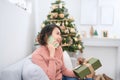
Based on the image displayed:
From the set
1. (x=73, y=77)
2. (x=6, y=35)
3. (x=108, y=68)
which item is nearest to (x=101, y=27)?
(x=108, y=68)

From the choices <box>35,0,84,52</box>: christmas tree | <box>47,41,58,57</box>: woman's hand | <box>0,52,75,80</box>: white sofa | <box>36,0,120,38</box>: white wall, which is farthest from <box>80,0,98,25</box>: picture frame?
<box>0,52,75,80</box>: white sofa

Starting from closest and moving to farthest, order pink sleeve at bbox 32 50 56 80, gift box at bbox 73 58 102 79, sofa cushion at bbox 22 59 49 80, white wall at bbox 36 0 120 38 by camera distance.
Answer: sofa cushion at bbox 22 59 49 80 → pink sleeve at bbox 32 50 56 80 → gift box at bbox 73 58 102 79 → white wall at bbox 36 0 120 38

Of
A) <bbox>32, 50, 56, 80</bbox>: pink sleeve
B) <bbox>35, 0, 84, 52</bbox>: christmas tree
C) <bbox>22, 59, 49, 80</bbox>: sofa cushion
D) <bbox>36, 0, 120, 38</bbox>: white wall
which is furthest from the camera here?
<bbox>36, 0, 120, 38</bbox>: white wall

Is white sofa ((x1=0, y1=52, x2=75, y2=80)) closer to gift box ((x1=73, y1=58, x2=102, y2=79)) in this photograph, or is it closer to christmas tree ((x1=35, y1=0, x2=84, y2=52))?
gift box ((x1=73, y1=58, x2=102, y2=79))

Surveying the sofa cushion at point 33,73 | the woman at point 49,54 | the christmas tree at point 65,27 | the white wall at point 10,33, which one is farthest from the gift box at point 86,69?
the christmas tree at point 65,27

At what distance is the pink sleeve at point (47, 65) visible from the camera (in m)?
1.79

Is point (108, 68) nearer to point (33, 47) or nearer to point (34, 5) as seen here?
point (33, 47)

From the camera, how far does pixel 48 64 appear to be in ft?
6.06

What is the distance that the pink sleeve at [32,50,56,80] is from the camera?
179 cm

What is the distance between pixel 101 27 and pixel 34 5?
154 cm

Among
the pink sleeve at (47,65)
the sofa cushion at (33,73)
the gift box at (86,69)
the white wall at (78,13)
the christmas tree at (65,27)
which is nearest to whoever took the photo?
the sofa cushion at (33,73)

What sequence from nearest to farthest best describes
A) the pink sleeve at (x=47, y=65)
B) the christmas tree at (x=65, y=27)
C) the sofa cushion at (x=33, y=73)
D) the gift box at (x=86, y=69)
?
the sofa cushion at (x=33, y=73), the pink sleeve at (x=47, y=65), the gift box at (x=86, y=69), the christmas tree at (x=65, y=27)

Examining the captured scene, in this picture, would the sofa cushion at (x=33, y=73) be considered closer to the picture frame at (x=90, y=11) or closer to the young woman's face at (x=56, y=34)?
the young woman's face at (x=56, y=34)

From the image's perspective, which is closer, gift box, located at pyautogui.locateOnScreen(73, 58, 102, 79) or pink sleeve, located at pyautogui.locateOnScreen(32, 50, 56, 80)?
pink sleeve, located at pyautogui.locateOnScreen(32, 50, 56, 80)
